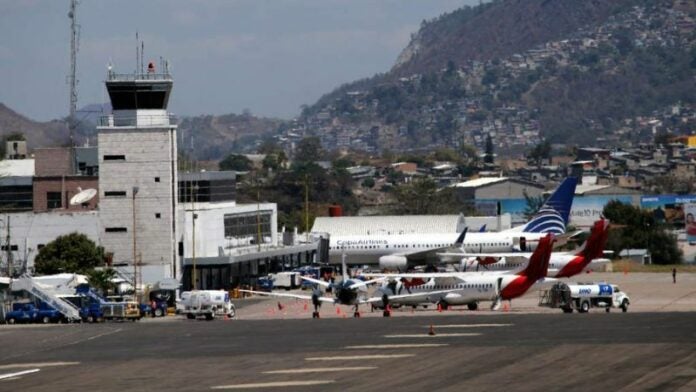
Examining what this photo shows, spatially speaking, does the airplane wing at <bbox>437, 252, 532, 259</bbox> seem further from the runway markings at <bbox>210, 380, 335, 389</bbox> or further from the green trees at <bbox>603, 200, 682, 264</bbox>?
the runway markings at <bbox>210, 380, 335, 389</bbox>

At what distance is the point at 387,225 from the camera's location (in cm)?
17000

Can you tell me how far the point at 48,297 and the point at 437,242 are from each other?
51.0 metres

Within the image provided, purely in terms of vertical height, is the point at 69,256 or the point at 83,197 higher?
the point at 83,197

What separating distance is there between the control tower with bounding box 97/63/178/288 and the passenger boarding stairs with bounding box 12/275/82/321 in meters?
21.5

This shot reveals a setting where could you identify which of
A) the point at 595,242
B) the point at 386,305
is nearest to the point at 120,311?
the point at 386,305

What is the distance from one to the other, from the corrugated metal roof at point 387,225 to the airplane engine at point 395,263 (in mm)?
25858

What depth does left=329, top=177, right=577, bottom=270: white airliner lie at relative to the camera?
139125 mm

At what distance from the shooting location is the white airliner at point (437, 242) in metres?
139

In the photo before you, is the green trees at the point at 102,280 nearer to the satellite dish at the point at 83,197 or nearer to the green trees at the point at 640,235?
the satellite dish at the point at 83,197

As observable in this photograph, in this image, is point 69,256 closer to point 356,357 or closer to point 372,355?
point 372,355

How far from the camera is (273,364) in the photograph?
59.5m

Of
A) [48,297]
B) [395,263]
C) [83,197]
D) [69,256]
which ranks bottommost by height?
[48,297]

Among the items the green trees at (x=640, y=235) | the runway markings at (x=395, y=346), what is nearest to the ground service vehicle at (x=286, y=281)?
the green trees at (x=640, y=235)

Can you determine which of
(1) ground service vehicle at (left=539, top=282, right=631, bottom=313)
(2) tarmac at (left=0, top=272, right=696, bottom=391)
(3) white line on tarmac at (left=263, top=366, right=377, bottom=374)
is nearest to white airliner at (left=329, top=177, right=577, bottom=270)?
(1) ground service vehicle at (left=539, top=282, right=631, bottom=313)
